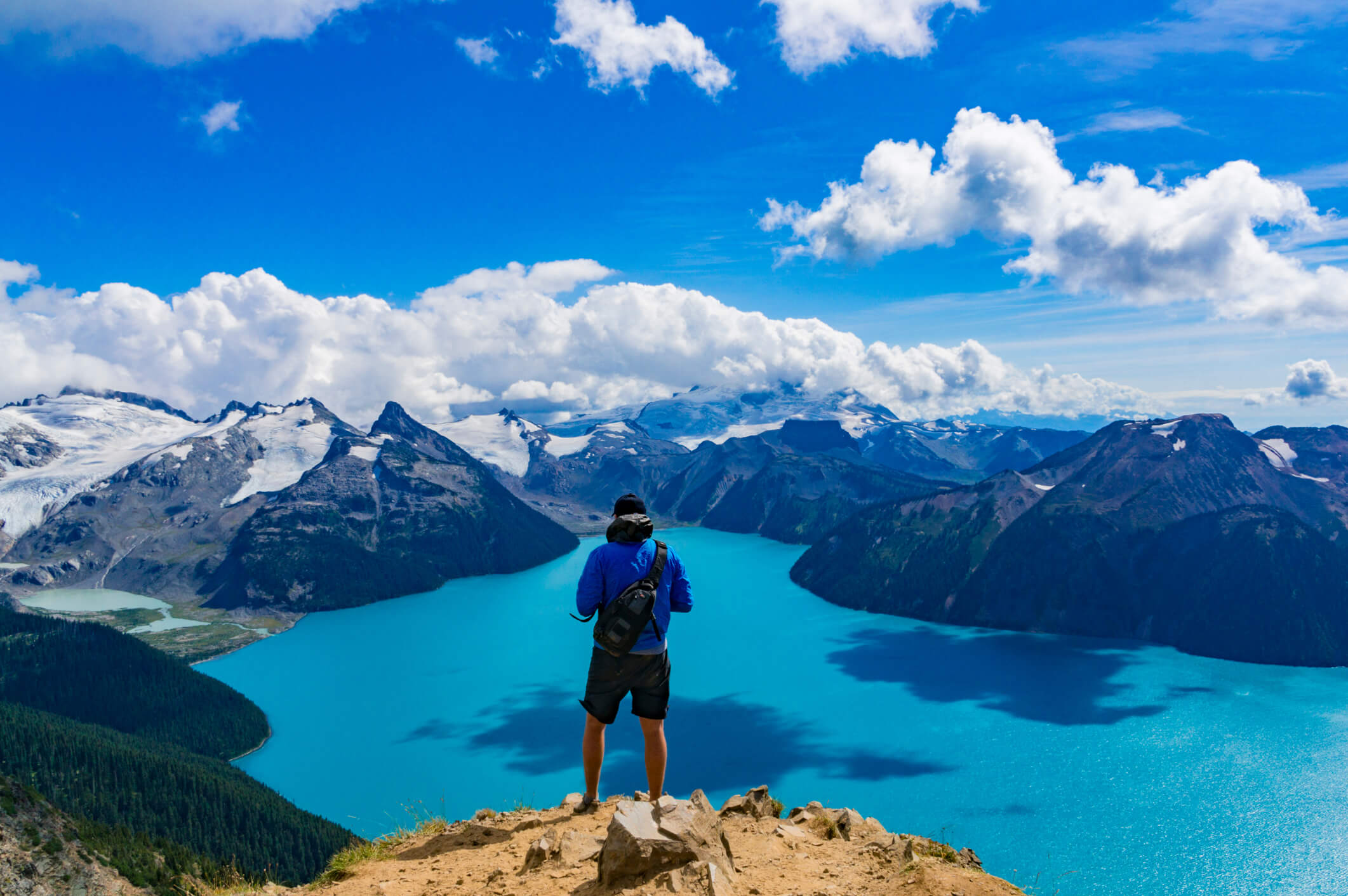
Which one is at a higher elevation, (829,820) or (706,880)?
(706,880)

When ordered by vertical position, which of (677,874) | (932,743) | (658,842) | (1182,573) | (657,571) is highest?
(657,571)

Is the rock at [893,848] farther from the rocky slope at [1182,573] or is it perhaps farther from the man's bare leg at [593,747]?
the rocky slope at [1182,573]

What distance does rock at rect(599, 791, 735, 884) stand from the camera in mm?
9727

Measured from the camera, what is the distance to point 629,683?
12781 millimetres

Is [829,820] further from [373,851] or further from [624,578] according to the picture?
[373,851]

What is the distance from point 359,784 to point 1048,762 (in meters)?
97.1

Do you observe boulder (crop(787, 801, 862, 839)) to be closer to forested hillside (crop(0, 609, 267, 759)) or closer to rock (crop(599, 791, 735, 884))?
rock (crop(599, 791, 735, 884))

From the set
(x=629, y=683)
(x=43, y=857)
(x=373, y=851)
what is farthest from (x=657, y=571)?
(x=43, y=857)

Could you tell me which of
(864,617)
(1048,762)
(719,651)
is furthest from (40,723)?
(864,617)

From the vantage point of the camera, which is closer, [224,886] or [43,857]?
[224,886]

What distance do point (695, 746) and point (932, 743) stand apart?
35.2m

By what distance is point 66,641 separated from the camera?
157 metres

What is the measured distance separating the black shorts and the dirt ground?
2010 mm

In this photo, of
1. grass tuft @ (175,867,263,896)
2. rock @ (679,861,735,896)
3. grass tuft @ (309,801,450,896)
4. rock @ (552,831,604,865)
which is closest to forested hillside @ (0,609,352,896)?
grass tuft @ (175,867,263,896)
